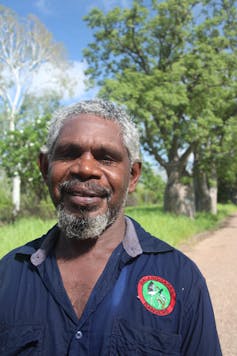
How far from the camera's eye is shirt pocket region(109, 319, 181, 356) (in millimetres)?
1354

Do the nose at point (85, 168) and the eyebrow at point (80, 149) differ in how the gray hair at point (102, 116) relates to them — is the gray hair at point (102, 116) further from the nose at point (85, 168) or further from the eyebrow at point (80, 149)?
the nose at point (85, 168)

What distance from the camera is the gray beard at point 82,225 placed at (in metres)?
1.60

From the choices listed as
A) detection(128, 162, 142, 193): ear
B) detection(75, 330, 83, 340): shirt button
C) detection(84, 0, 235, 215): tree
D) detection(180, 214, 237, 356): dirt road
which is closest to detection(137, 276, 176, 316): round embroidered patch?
detection(75, 330, 83, 340): shirt button

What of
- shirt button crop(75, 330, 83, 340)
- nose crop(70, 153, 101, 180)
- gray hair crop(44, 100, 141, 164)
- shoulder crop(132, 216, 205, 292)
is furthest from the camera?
gray hair crop(44, 100, 141, 164)

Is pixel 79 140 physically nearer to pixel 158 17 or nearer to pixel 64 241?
pixel 64 241

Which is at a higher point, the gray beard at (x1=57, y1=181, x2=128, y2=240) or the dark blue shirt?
the gray beard at (x1=57, y1=181, x2=128, y2=240)

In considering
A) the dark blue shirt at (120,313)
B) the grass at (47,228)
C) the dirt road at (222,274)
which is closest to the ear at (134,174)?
the dark blue shirt at (120,313)

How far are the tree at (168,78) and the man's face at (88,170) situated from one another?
1213 centimetres

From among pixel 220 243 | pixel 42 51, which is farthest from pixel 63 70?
pixel 220 243

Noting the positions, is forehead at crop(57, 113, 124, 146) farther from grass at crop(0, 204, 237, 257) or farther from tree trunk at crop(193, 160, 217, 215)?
tree trunk at crop(193, 160, 217, 215)

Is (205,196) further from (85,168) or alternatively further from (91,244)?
(85,168)

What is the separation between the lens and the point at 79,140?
1.62 metres

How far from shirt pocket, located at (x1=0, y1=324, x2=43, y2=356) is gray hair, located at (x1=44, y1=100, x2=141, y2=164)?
772 mm

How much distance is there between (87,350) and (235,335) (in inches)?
140
